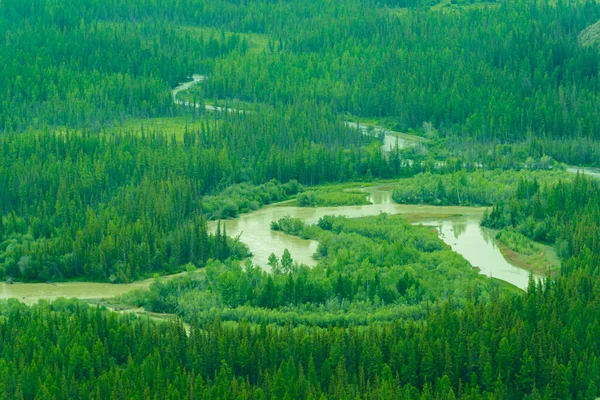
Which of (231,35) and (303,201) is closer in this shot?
(303,201)

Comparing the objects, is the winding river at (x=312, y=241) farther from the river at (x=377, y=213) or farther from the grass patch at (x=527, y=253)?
the grass patch at (x=527, y=253)

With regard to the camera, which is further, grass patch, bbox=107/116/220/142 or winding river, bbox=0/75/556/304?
grass patch, bbox=107/116/220/142

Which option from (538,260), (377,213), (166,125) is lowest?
(377,213)

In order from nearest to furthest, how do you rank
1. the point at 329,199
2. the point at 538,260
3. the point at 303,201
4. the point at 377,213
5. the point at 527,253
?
the point at 538,260 → the point at 527,253 → the point at 377,213 → the point at 303,201 → the point at 329,199

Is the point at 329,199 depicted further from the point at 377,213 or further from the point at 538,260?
the point at 538,260

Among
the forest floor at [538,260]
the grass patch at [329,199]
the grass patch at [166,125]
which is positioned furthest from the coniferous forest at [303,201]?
the grass patch at [166,125]

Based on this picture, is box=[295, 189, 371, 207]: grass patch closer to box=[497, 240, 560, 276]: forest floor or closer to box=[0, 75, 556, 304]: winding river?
box=[0, 75, 556, 304]: winding river

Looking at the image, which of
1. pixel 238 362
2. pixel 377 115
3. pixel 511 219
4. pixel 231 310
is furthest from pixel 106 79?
pixel 238 362

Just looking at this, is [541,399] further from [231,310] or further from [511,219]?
[511,219]

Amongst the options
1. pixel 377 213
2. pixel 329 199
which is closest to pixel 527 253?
pixel 377 213

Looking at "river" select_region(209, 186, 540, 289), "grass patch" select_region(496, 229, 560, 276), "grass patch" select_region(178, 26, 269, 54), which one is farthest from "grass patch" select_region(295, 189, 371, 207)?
"grass patch" select_region(178, 26, 269, 54)
